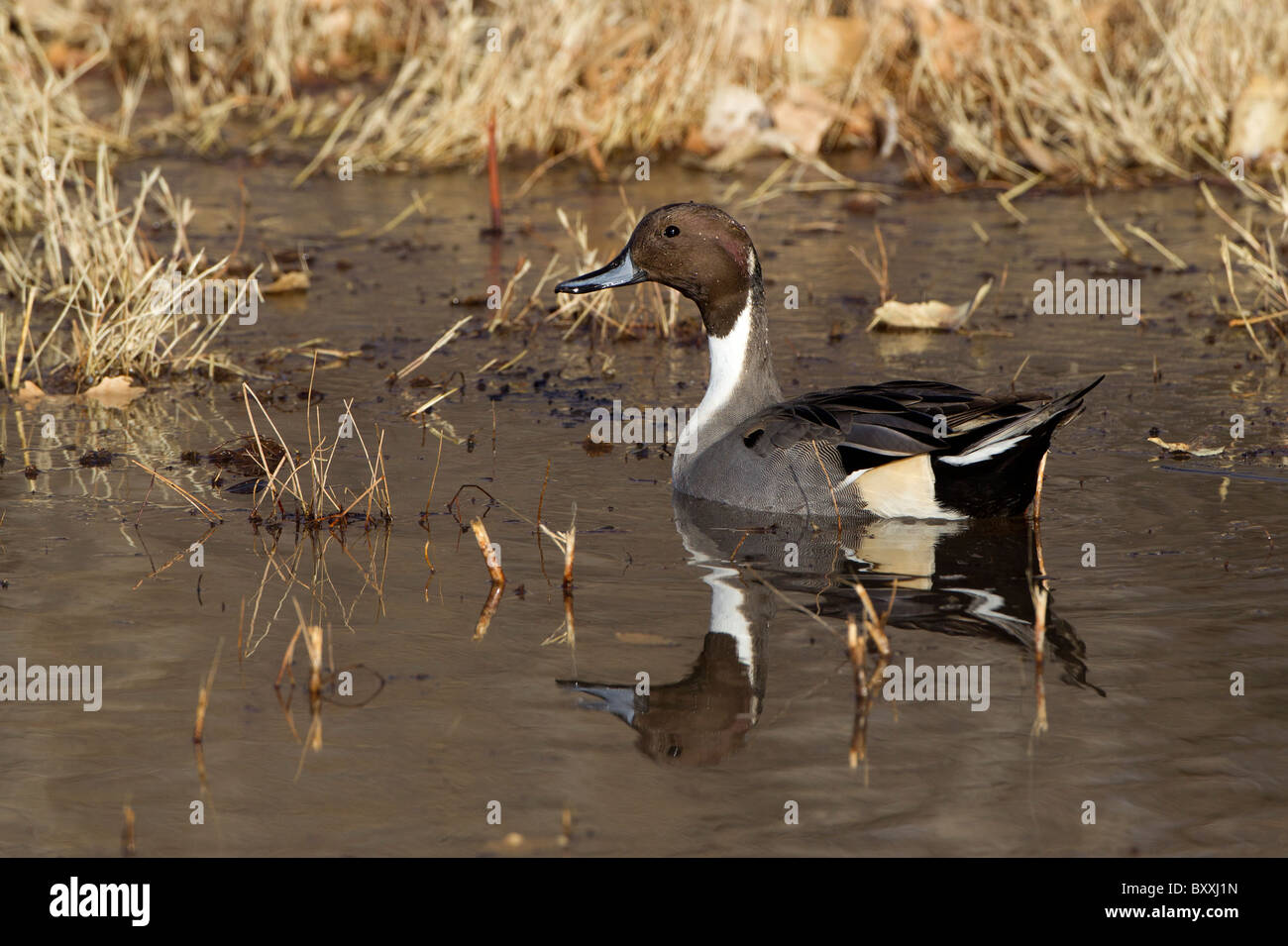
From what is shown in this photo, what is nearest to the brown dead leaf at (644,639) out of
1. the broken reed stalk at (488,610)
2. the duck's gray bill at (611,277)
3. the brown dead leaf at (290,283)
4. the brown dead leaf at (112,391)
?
the broken reed stalk at (488,610)

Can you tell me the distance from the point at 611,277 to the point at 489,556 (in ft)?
6.27

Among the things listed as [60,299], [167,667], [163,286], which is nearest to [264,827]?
[167,667]

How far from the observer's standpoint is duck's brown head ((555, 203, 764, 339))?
21.0 feet

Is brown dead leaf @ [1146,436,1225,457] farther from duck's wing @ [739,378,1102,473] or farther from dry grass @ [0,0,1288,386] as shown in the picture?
dry grass @ [0,0,1288,386]

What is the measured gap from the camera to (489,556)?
198 inches

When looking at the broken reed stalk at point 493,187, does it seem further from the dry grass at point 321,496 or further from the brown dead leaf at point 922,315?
the dry grass at point 321,496

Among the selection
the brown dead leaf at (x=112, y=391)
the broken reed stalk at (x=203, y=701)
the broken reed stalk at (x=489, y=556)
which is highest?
the brown dead leaf at (x=112, y=391)

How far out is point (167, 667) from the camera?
4.50m

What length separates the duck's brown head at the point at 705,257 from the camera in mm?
6398

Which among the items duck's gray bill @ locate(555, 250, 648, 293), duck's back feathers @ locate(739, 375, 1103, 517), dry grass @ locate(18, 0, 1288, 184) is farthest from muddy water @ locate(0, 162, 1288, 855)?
dry grass @ locate(18, 0, 1288, 184)

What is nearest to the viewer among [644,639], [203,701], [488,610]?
[203,701]

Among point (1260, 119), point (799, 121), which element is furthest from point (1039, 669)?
point (799, 121)

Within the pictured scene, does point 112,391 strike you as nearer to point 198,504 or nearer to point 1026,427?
point 198,504

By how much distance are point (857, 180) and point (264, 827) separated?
9146 mm
